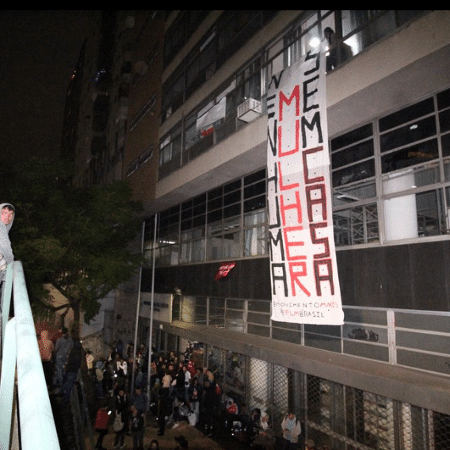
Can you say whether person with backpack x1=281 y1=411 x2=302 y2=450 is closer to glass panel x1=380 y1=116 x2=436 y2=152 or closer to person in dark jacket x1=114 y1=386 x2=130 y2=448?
person in dark jacket x1=114 y1=386 x2=130 y2=448

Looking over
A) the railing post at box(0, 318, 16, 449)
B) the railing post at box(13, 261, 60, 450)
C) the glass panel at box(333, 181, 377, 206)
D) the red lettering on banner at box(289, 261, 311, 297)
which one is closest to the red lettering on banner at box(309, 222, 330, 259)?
the red lettering on banner at box(289, 261, 311, 297)

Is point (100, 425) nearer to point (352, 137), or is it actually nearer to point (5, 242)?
point (5, 242)

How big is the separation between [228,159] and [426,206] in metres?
7.31

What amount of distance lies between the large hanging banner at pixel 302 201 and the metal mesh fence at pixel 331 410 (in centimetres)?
329

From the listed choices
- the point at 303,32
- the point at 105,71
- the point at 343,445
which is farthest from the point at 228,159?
the point at 105,71

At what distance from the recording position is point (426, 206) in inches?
345

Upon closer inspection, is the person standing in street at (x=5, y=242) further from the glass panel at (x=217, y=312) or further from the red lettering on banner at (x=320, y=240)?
the glass panel at (x=217, y=312)

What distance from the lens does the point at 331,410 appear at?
1027 centimetres

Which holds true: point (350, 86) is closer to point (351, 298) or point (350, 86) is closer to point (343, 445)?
point (351, 298)

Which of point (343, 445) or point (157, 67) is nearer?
point (343, 445)

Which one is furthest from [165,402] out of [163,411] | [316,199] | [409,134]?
[409,134]

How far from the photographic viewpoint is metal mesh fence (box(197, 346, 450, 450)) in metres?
8.34

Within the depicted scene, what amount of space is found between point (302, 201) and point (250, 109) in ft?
17.1

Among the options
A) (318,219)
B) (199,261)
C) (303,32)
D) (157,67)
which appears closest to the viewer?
(318,219)
